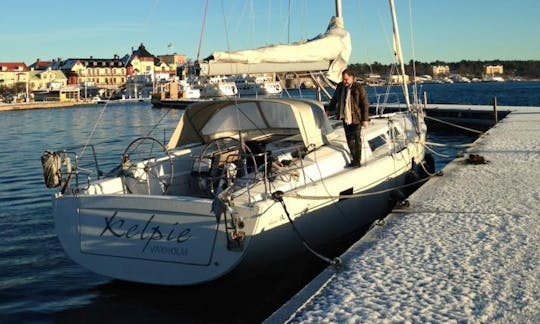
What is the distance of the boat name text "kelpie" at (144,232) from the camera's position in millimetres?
7223

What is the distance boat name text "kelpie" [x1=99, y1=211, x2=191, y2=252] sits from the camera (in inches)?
284

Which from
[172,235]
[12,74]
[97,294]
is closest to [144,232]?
[172,235]

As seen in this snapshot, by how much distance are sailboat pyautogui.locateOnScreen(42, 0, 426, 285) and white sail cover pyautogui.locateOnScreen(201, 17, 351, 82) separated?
2 cm

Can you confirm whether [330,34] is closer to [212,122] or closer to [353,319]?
[212,122]

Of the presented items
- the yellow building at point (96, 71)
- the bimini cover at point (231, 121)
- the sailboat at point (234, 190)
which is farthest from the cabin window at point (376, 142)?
the yellow building at point (96, 71)

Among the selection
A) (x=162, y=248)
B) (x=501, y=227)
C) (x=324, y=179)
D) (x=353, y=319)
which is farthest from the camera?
(x=324, y=179)

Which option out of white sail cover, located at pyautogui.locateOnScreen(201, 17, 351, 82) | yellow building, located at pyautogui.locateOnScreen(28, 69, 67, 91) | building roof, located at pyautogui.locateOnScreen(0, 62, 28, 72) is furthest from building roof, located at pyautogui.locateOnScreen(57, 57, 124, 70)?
white sail cover, located at pyautogui.locateOnScreen(201, 17, 351, 82)

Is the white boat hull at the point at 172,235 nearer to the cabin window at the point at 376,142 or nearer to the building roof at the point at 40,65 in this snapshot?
the cabin window at the point at 376,142

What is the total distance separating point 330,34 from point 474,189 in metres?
4.39

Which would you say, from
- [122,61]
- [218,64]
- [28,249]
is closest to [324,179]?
[218,64]

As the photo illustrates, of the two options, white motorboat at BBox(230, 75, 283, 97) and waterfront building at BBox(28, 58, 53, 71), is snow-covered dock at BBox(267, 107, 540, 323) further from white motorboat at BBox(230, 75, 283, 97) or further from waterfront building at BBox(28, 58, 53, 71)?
waterfront building at BBox(28, 58, 53, 71)

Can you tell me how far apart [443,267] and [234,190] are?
2.95 metres

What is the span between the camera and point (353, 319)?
204 inches

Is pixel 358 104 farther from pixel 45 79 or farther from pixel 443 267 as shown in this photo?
pixel 45 79
